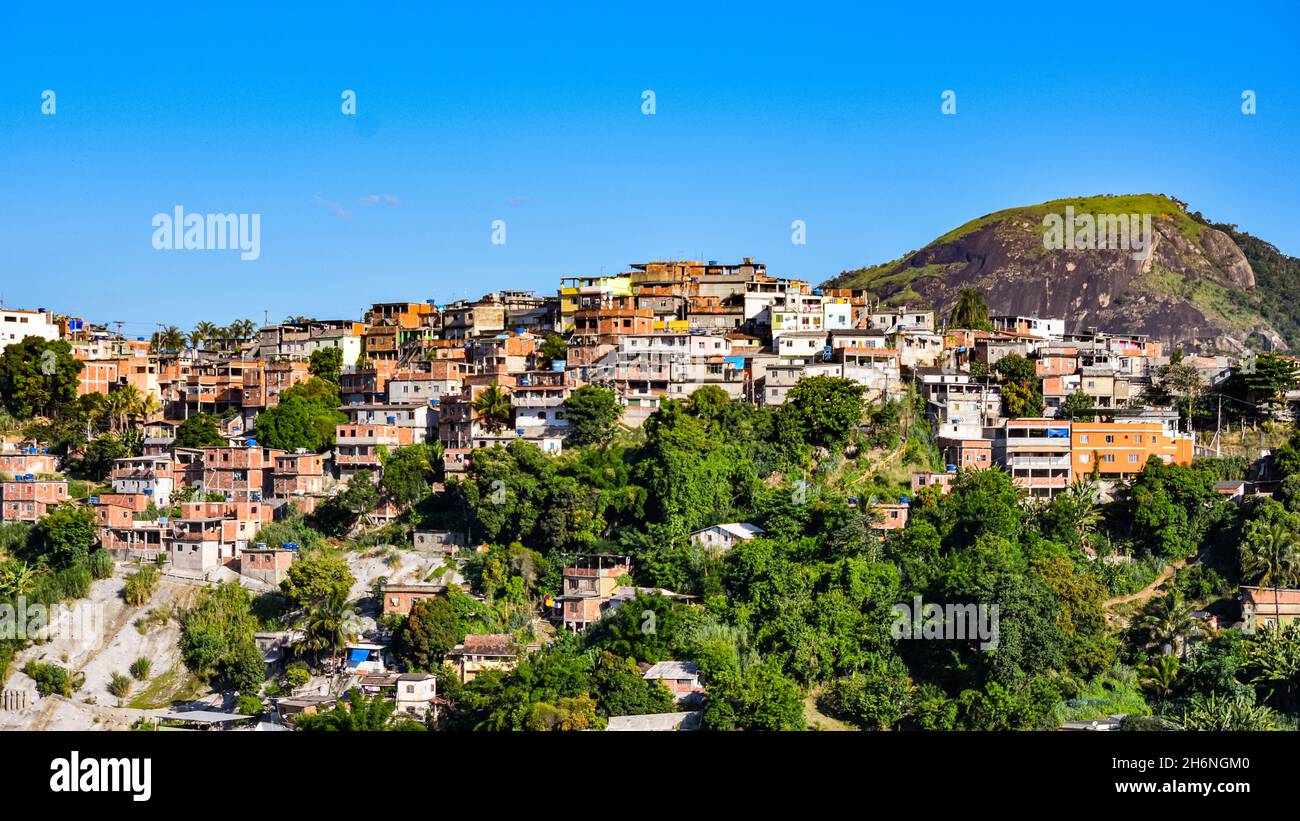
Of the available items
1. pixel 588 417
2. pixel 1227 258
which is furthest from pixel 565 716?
pixel 1227 258

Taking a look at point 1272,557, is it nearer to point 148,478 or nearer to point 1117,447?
point 1117,447

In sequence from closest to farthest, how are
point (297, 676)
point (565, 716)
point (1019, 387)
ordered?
point (565, 716), point (297, 676), point (1019, 387)

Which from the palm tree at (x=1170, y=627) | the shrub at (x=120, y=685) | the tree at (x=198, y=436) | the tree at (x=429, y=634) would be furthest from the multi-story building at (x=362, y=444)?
the palm tree at (x=1170, y=627)

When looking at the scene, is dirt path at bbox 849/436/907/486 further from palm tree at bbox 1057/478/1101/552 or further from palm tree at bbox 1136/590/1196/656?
palm tree at bbox 1136/590/1196/656

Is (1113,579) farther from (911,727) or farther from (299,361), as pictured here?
(299,361)

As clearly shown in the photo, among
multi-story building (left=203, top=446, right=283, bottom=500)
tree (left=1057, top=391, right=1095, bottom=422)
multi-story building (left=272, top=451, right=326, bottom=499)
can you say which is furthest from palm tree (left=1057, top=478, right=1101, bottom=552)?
multi-story building (left=203, top=446, right=283, bottom=500)

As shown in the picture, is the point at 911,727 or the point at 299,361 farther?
the point at 299,361
